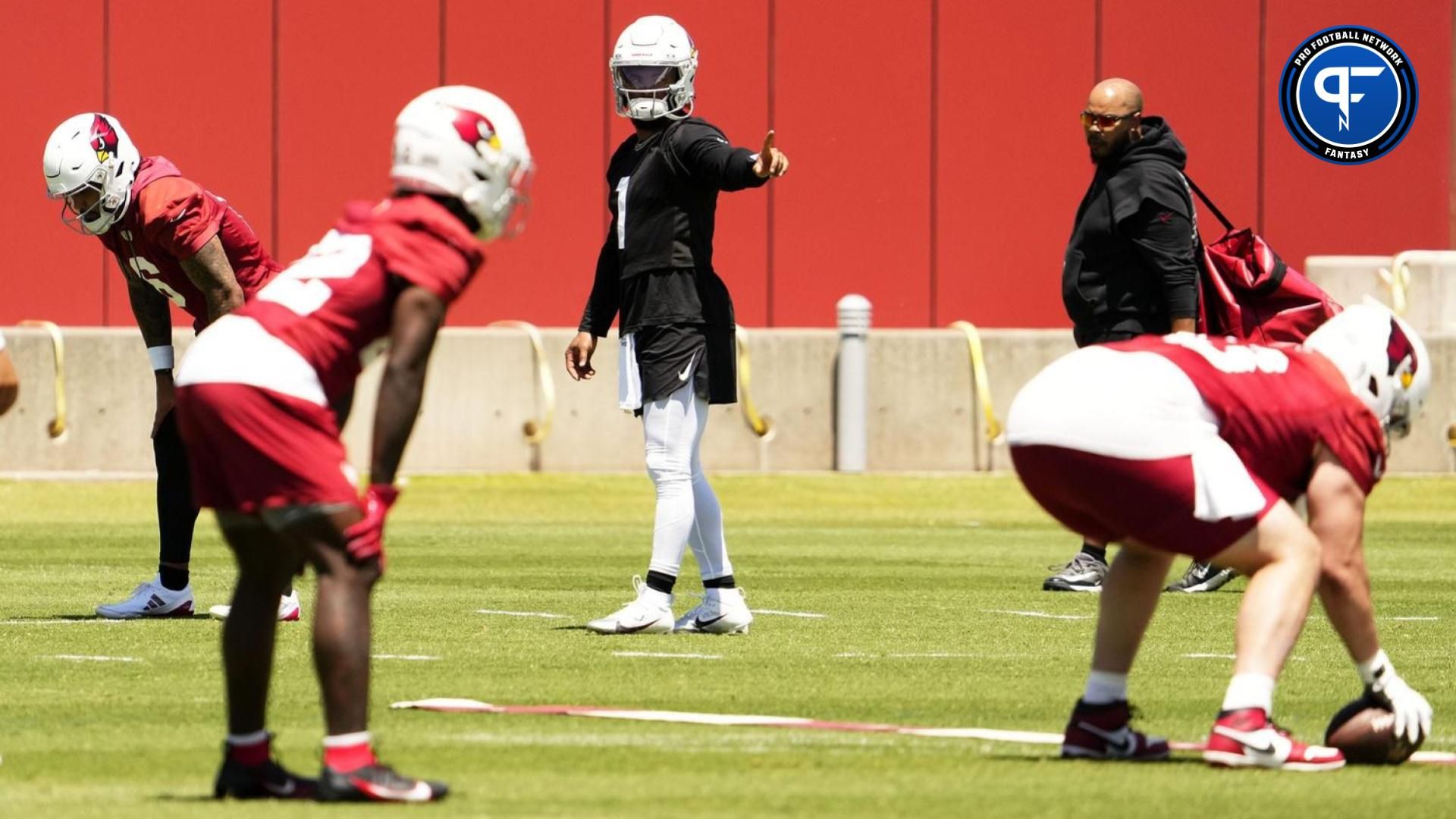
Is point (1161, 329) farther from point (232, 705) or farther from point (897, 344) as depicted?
point (897, 344)

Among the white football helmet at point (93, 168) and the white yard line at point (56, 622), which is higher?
the white football helmet at point (93, 168)

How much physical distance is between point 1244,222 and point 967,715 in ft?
57.5

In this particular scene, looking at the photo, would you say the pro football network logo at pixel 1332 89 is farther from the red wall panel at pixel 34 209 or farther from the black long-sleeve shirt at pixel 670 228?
the black long-sleeve shirt at pixel 670 228

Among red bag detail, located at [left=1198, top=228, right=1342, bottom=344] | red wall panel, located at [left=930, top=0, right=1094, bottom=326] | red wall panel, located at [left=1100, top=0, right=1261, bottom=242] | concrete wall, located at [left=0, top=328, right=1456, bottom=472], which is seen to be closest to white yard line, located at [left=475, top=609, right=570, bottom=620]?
red bag detail, located at [left=1198, top=228, right=1342, bottom=344]

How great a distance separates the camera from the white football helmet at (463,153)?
6.18 meters

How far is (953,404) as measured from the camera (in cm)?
2055

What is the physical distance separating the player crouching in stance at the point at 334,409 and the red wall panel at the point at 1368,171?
764 inches

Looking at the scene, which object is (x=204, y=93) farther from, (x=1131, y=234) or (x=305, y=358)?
(x=305, y=358)

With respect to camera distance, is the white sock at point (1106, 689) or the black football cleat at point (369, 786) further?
the white sock at point (1106, 689)

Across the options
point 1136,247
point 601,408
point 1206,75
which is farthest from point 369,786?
point 1206,75

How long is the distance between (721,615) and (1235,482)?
3895 mm

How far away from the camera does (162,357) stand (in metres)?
10.7

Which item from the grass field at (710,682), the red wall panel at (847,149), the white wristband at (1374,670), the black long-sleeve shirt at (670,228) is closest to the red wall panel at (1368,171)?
the red wall panel at (847,149)

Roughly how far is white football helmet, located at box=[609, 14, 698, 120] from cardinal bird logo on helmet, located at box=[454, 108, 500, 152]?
13.3ft
